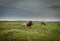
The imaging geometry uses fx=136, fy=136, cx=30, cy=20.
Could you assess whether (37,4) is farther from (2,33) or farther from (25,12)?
(2,33)

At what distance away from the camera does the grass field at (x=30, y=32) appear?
2129mm

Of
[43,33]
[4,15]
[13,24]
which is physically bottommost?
[43,33]

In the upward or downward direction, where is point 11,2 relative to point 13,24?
upward

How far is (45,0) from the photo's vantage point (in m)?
2.23

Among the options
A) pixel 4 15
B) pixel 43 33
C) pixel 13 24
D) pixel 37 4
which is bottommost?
pixel 43 33

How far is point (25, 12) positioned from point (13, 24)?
28cm

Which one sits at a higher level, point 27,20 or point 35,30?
point 27,20

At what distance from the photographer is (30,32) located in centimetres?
216

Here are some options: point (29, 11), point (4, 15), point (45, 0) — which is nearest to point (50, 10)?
point (45, 0)

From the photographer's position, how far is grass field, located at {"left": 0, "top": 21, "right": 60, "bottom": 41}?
2.13 meters

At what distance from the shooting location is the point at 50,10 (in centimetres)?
222

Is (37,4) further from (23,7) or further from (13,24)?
(13,24)

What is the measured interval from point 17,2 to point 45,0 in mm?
462

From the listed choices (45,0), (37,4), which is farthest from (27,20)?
(45,0)
